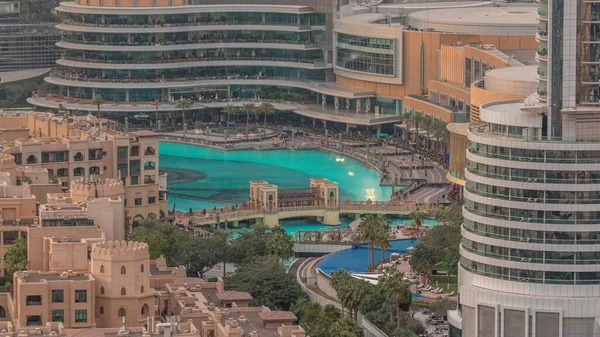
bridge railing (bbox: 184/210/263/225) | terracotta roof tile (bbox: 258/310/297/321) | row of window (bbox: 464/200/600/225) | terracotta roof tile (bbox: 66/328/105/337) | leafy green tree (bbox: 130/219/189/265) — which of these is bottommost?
bridge railing (bbox: 184/210/263/225)

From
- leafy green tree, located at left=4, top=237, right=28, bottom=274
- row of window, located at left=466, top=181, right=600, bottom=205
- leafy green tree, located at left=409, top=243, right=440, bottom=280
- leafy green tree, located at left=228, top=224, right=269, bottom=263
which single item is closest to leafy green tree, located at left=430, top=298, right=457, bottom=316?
leafy green tree, located at left=409, top=243, right=440, bottom=280

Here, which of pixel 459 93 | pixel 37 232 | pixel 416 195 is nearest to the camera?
pixel 37 232

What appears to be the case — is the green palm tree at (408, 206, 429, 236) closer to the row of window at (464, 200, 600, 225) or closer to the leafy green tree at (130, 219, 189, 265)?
the leafy green tree at (130, 219, 189, 265)

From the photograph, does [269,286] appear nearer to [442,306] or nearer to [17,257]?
[442,306]

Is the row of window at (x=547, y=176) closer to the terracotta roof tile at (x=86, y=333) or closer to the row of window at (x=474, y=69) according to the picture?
the terracotta roof tile at (x=86, y=333)

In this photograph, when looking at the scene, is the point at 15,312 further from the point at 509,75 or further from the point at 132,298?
the point at 509,75

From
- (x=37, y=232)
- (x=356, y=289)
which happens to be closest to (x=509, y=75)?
(x=356, y=289)

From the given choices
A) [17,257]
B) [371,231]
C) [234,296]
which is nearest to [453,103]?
[371,231]
